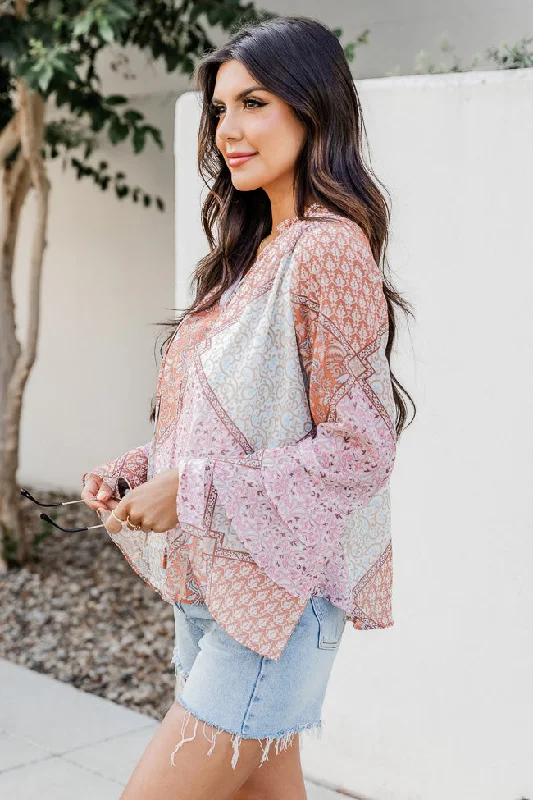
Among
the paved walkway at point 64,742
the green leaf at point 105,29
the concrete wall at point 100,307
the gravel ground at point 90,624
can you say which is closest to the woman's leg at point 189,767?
the paved walkway at point 64,742

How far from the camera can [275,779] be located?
2.07m

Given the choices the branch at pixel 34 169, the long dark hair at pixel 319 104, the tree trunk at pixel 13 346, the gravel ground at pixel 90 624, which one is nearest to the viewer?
the long dark hair at pixel 319 104

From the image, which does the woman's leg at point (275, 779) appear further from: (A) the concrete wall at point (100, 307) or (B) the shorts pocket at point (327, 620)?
(A) the concrete wall at point (100, 307)

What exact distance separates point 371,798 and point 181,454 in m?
Answer: 1.77

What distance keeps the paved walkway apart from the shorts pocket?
59.7 inches

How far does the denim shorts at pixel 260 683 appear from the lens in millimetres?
1799

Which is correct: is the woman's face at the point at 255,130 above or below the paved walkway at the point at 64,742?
above

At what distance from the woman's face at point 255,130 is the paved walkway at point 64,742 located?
2.02 meters

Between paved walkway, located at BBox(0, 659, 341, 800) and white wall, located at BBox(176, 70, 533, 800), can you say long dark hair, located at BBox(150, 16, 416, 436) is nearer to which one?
white wall, located at BBox(176, 70, 533, 800)

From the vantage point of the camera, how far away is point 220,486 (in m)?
1.72

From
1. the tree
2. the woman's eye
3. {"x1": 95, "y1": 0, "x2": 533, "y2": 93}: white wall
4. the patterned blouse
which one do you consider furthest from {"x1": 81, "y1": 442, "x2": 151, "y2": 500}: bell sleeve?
{"x1": 95, "y1": 0, "x2": 533, "y2": 93}: white wall

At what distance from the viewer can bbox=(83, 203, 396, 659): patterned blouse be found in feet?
5.66

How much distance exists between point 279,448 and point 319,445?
7cm

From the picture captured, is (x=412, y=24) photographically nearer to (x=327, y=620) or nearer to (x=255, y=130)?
A: (x=255, y=130)
